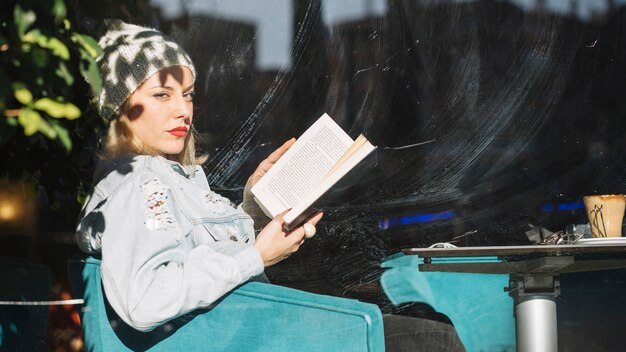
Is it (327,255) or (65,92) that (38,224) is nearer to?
(327,255)

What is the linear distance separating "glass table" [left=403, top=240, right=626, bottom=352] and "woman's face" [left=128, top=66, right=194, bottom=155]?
69 cm

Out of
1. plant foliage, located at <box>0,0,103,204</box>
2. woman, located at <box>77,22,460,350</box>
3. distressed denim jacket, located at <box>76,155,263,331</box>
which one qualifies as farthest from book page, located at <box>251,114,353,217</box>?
plant foliage, located at <box>0,0,103,204</box>

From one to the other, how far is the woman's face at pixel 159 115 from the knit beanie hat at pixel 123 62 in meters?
0.02

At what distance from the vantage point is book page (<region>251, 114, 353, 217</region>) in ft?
7.75

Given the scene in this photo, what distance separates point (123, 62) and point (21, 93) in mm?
842

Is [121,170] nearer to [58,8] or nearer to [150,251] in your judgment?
[150,251]

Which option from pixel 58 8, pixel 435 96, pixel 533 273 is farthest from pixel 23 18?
pixel 435 96

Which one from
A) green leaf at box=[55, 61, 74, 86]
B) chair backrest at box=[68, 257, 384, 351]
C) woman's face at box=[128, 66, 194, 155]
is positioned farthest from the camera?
woman's face at box=[128, 66, 194, 155]

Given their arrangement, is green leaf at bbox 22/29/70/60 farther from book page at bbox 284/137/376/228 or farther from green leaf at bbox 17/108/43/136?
book page at bbox 284/137/376/228

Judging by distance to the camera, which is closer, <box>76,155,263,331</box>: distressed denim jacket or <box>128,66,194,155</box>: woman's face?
<box>76,155,263,331</box>: distressed denim jacket

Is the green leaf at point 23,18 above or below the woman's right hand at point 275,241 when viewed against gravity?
above

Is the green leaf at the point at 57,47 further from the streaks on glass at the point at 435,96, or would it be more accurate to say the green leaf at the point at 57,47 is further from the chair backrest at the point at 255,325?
the streaks on glass at the point at 435,96

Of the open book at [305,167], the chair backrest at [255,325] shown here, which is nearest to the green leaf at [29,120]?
the chair backrest at [255,325]

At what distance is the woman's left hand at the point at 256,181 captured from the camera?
2.83 m
